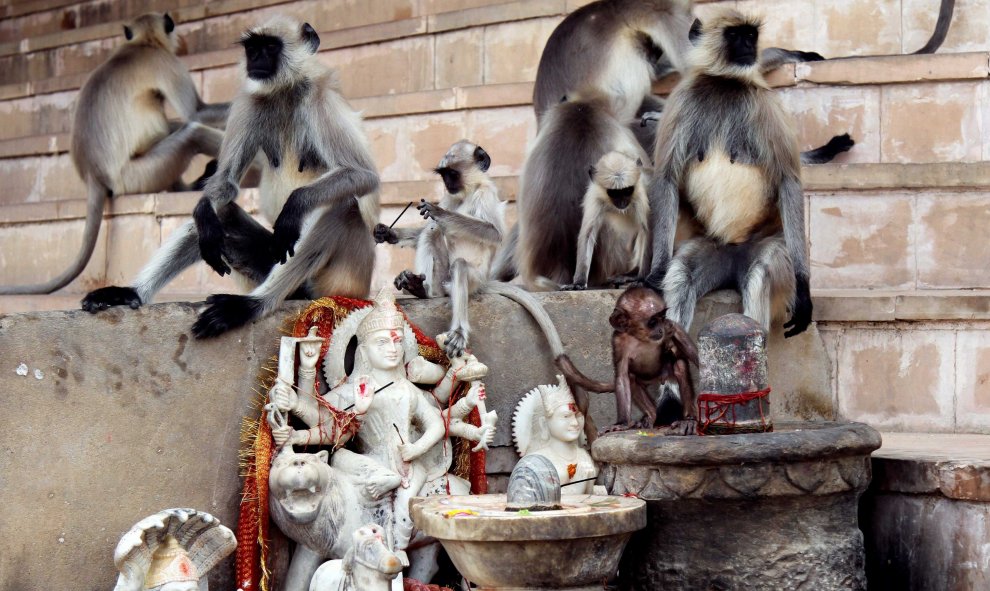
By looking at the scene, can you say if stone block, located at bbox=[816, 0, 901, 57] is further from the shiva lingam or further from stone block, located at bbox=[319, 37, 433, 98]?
the shiva lingam

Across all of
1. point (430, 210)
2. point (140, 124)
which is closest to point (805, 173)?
point (430, 210)

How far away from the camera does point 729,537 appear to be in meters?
3.53

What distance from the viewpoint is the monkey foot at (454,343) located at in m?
4.28

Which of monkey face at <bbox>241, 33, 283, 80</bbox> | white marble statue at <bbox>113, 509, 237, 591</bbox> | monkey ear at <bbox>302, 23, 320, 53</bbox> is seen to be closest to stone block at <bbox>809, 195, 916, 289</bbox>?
monkey ear at <bbox>302, 23, 320, 53</bbox>

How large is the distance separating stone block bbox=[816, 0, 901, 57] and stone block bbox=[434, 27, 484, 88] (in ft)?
5.77

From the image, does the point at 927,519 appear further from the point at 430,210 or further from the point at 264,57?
the point at 264,57

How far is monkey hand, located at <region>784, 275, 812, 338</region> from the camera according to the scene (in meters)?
4.46

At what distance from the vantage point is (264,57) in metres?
4.51

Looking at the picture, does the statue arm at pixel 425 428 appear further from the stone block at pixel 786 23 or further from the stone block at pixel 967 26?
the stone block at pixel 967 26

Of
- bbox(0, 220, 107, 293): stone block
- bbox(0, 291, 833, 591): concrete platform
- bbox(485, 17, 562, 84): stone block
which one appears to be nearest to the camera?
bbox(0, 291, 833, 591): concrete platform

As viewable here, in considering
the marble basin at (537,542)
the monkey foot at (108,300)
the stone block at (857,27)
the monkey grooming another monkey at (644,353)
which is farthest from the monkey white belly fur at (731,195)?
the stone block at (857,27)

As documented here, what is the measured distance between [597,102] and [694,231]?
3.22ft

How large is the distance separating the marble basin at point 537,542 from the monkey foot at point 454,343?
0.92 m

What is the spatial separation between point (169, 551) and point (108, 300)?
89cm
